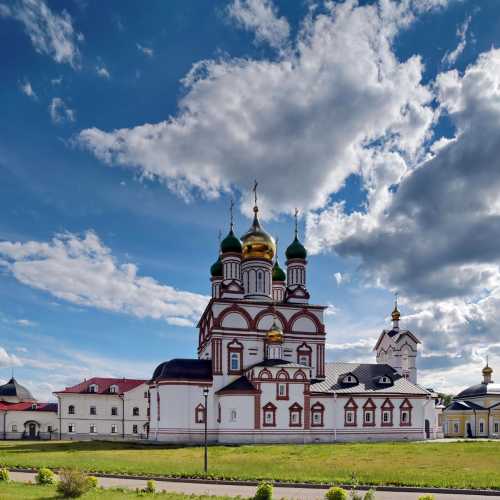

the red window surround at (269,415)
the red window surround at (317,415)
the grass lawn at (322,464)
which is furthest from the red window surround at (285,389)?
the grass lawn at (322,464)

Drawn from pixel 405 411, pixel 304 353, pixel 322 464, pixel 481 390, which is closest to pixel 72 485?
pixel 322 464

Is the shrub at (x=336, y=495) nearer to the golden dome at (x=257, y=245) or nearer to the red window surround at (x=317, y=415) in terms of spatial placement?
the red window surround at (x=317, y=415)

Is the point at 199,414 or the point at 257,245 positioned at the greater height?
the point at 257,245

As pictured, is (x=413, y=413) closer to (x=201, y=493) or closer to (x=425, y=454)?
(x=425, y=454)

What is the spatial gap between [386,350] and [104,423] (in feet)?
93.1

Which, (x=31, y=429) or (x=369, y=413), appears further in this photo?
(x=31, y=429)

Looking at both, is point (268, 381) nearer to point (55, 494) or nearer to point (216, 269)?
point (216, 269)

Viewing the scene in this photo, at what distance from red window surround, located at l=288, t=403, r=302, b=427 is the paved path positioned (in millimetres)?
24896

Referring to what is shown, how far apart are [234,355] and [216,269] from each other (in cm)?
1119

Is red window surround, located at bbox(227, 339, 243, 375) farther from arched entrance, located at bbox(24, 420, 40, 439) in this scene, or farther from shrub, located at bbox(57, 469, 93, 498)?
shrub, located at bbox(57, 469, 93, 498)

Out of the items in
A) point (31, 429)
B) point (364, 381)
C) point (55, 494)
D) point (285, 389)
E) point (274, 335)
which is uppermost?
point (274, 335)

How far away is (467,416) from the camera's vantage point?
6147 cm

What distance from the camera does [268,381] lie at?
43.1m

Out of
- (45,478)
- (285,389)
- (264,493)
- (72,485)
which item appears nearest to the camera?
(72,485)
